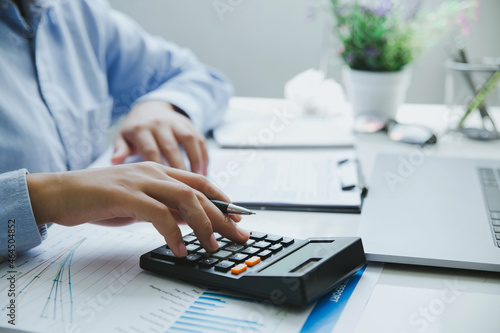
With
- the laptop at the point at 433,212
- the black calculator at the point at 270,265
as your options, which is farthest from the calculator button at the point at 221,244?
the laptop at the point at 433,212

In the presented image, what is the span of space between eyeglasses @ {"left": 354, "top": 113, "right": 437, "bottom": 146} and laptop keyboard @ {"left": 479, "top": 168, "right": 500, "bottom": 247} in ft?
0.75

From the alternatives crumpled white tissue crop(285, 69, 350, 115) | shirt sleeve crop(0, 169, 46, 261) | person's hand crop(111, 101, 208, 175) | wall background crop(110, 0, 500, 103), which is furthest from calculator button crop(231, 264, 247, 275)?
wall background crop(110, 0, 500, 103)

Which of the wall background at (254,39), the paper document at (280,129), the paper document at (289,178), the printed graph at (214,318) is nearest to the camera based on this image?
the printed graph at (214,318)

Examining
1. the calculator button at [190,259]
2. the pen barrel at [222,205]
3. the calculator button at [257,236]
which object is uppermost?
the pen barrel at [222,205]

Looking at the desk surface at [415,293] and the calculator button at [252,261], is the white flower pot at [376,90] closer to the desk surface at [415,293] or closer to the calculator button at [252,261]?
the desk surface at [415,293]

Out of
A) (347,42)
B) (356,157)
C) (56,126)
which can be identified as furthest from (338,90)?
(56,126)

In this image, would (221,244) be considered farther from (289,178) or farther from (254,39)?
(254,39)

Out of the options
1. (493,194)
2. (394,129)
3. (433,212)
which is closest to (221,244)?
(433,212)

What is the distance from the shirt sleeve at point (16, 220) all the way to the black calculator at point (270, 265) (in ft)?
0.40

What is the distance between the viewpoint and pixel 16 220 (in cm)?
52

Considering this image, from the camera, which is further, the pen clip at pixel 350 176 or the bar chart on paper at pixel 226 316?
the pen clip at pixel 350 176

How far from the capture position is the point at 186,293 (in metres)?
0.47

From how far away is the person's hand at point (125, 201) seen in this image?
0.51 meters

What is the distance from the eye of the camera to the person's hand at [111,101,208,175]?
0.78 m
